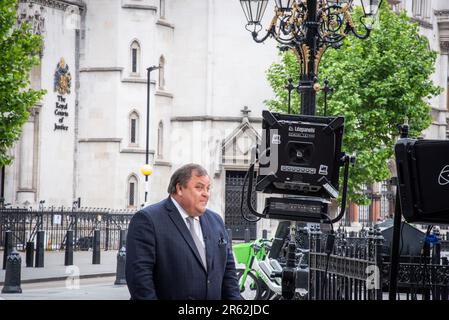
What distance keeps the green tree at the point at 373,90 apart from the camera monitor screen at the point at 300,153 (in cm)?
3470

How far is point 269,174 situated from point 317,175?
18.0 inches

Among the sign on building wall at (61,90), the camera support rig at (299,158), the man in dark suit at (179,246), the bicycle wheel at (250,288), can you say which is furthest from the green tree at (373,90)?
the man in dark suit at (179,246)

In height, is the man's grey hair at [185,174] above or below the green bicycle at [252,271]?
above

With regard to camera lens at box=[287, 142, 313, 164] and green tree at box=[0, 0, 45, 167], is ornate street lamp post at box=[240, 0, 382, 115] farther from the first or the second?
green tree at box=[0, 0, 45, 167]

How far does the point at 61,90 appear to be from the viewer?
52.3 m

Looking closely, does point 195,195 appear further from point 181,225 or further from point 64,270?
point 64,270

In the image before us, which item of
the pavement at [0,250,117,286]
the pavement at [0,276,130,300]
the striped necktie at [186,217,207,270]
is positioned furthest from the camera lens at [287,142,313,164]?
the pavement at [0,250,117,286]

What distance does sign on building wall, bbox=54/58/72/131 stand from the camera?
52.0 metres

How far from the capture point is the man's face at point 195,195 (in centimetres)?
841

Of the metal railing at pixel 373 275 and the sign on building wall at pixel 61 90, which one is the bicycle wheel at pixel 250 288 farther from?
the sign on building wall at pixel 61 90

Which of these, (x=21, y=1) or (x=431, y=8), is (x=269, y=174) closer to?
(x=21, y=1)

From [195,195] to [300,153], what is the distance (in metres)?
3.84

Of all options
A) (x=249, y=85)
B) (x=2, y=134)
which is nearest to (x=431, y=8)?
(x=249, y=85)

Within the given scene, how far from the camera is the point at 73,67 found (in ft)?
175
